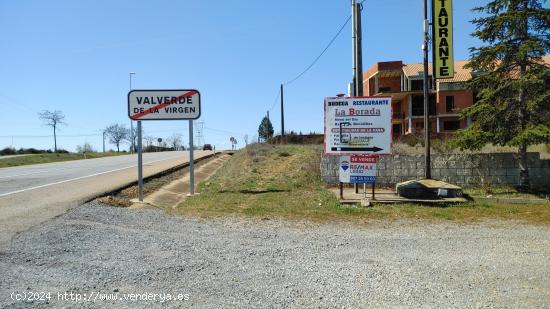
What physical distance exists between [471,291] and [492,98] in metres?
10.7

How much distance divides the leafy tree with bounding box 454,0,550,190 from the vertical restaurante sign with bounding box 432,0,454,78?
0.67 m

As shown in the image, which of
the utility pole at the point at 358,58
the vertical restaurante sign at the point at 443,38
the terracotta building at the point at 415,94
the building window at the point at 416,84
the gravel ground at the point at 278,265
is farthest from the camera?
the building window at the point at 416,84

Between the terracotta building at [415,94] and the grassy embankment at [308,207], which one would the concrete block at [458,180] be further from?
the terracotta building at [415,94]

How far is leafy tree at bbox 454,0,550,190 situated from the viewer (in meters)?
13.3

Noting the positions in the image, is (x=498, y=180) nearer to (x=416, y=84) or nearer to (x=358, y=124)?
(x=358, y=124)

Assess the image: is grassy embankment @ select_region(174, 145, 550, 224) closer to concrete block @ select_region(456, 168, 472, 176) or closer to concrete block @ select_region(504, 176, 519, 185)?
concrete block @ select_region(504, 176, 519, 185)

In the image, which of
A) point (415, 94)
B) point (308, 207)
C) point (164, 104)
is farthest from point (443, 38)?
point (415, 94)

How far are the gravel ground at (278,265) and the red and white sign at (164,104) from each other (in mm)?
5197

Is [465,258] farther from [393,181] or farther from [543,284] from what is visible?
[393,181]

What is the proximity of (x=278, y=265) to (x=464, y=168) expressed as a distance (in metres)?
10.8

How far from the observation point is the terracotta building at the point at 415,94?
172 ft

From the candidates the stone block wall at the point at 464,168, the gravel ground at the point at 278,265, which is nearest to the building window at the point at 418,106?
the stone block wall at the point at 464,168

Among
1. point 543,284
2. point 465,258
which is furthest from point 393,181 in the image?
point 543,284

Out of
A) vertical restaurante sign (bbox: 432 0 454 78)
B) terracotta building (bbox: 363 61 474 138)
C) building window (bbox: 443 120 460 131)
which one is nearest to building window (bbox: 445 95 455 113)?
terracotta building (bbox: 363 61 474 138)
